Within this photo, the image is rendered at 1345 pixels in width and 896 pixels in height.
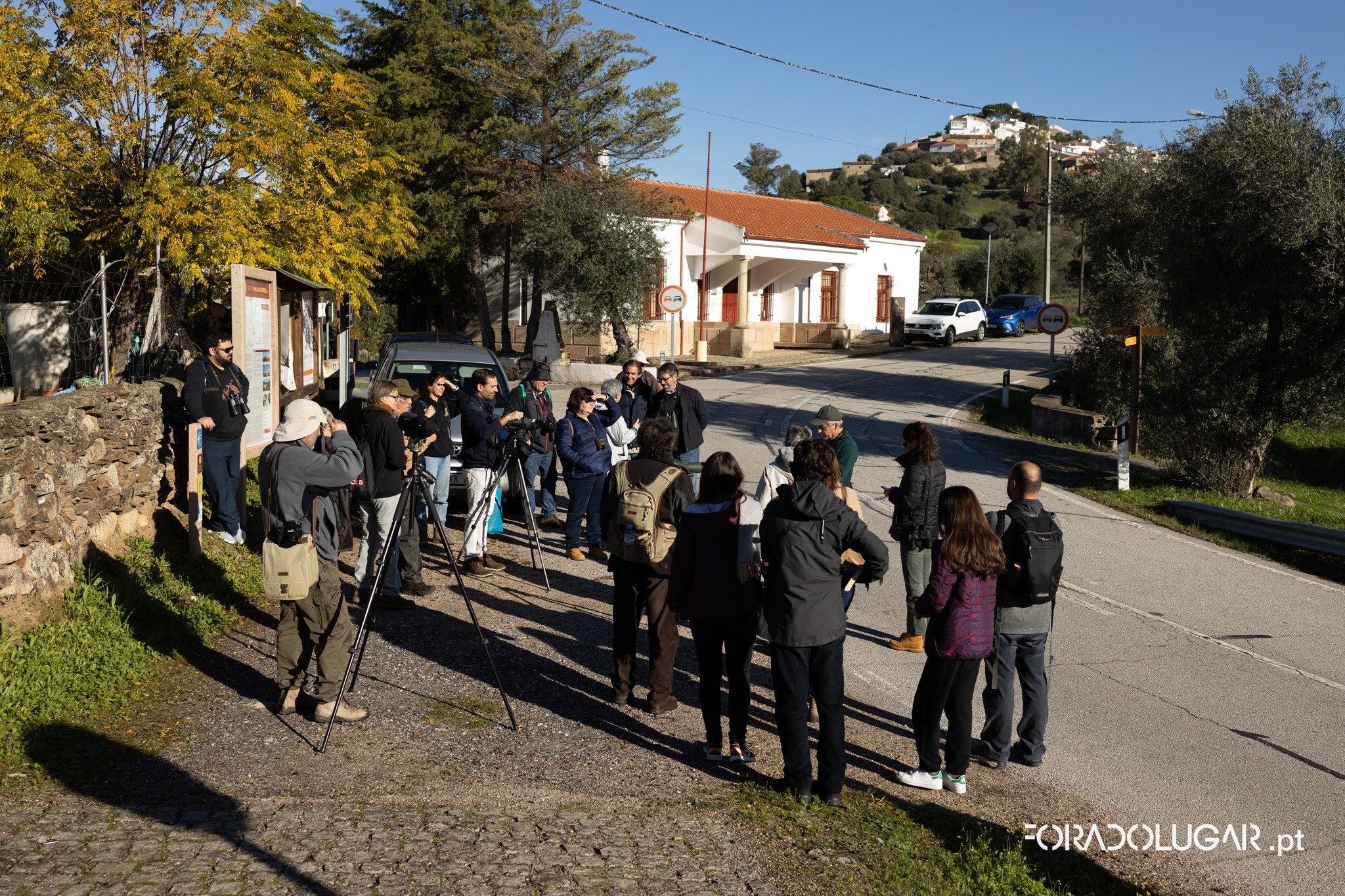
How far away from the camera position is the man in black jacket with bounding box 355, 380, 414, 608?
8.09 metres

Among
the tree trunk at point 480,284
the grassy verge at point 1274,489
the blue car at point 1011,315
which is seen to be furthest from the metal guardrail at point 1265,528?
the blue car at point 1011,315

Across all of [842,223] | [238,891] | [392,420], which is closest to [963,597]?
[238,891]

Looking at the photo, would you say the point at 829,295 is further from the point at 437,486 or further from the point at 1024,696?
the point at 1024,696

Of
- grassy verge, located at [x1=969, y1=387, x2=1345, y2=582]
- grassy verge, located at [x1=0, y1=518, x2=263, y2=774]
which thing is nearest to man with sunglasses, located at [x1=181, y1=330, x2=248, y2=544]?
grassy verge, located at [x1=0, y1=518, x2=263, y2=774]

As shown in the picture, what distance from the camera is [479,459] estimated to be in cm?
975

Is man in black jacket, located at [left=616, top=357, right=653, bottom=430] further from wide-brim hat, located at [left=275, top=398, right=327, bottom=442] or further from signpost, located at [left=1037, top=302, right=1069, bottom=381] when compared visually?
signpost, located at [left=1037, top=302, right=1069, bottom=381]

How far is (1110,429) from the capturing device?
66.3 ft

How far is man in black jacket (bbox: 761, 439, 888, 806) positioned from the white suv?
37822mm

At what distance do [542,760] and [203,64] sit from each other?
1144cm

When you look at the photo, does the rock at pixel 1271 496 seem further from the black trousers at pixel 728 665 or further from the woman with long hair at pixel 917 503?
the black trousers at pixel 728 665

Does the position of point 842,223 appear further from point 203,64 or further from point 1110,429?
point 203,64

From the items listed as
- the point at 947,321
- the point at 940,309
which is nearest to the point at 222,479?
the point at 947,321

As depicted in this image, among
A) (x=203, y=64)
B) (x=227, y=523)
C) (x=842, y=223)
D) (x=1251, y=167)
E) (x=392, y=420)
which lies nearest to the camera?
(x=392, y=420)

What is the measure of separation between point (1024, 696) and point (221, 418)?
6724 mm
